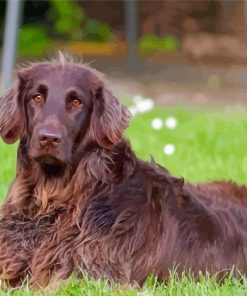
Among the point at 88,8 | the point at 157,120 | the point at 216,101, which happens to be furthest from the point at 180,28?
the point at 157,120

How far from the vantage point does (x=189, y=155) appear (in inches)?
331

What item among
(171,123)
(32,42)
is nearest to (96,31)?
(32,42)

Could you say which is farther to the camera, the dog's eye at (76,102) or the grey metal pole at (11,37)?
the grey metal pole at (11,37)

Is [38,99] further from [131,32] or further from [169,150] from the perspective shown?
[131,32]

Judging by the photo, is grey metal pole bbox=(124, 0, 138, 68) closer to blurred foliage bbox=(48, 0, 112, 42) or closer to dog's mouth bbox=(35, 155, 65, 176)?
blurred foliage bbox=(48, 0, 112, 42)

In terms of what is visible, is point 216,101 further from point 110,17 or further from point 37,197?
point 37,197

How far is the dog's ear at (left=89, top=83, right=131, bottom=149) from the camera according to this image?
194 inches

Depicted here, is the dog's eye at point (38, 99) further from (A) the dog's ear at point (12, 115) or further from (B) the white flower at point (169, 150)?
(B) the white flower at point (169, 150)

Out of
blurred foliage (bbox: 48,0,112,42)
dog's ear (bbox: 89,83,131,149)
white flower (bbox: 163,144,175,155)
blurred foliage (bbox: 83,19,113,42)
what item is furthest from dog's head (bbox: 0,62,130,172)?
blurred foliage (bbox: 83,19,113,42)

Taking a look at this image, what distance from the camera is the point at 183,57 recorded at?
56.5 ft

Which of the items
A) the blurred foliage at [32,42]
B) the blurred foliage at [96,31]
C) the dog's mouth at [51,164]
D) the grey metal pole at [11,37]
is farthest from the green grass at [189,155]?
the blurred foliage at [96,31]

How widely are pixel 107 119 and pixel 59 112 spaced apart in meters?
0.26

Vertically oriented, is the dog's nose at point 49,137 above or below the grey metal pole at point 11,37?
below

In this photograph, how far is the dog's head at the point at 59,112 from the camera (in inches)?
190
